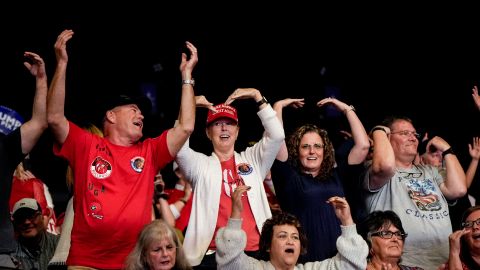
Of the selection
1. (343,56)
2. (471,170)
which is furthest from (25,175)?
(343,56)

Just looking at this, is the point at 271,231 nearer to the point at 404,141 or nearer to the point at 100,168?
the point at 100,168

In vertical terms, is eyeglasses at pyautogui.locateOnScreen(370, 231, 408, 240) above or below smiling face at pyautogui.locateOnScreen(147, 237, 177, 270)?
above

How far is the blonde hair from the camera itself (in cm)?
388

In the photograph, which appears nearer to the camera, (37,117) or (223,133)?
(37,117)

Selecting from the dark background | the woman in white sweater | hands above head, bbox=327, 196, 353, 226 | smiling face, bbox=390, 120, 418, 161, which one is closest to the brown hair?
the woman in white sweater

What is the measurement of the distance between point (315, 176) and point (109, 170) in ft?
4.14

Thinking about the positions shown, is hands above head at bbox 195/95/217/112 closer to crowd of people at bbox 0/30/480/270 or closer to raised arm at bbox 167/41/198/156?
crowd of people at bbox 0/30/480/270

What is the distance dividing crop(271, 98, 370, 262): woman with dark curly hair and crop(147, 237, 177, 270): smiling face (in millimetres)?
909

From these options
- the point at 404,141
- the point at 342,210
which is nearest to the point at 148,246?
the point at 342,210

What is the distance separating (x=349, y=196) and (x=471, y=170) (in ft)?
3.67

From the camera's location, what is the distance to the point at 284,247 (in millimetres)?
4102

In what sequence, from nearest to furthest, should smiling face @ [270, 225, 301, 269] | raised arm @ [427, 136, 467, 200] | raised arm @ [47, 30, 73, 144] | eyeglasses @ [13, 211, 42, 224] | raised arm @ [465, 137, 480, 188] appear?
1. raised arm @ [47, 30, 73, 144]
2. smiling face @ [270, 225, 301, 269]
3. eyeglasses @ [13, 211, 42, 224]
4. raised arm @ [427, 136, 467, 200]
5. raised arm @ [465, 137, 480, 188]

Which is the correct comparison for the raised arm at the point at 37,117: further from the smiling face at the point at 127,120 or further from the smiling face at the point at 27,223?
the smiling face at the point at 27,223

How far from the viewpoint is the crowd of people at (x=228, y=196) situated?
3.99m
